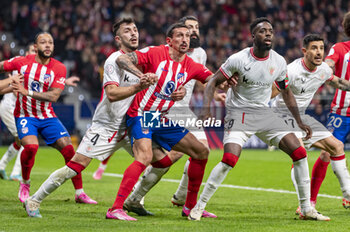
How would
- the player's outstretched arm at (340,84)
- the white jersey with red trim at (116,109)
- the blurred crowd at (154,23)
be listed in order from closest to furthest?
the white jersey with red trim at (116,109), the player's outstretched arm at (340,84), the blurred crowd at (154,23)

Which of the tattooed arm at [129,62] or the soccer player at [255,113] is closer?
the tattooed arm at [129,62]

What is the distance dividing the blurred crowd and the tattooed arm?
13.6 meters

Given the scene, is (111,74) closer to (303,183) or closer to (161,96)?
(161,96)

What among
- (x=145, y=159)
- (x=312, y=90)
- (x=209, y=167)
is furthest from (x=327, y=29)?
(x=145, y=159)

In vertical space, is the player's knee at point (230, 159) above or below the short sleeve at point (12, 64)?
below

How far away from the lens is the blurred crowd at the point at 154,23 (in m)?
21.5

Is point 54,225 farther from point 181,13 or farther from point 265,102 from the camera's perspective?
point 181,13

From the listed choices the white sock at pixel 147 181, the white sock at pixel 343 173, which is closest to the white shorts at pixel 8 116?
the white sock at pixel 147 181

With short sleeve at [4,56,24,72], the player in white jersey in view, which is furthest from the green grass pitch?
short sleeve at [4,56,24,72]

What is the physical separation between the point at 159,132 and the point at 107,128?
25.7 inches

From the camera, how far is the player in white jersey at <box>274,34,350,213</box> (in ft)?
24.2

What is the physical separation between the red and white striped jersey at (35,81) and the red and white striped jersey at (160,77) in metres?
1.76

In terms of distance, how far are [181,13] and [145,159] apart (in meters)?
18.9

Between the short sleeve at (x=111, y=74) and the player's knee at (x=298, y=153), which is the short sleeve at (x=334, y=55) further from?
the short sleeve at (x=111, y=74)
